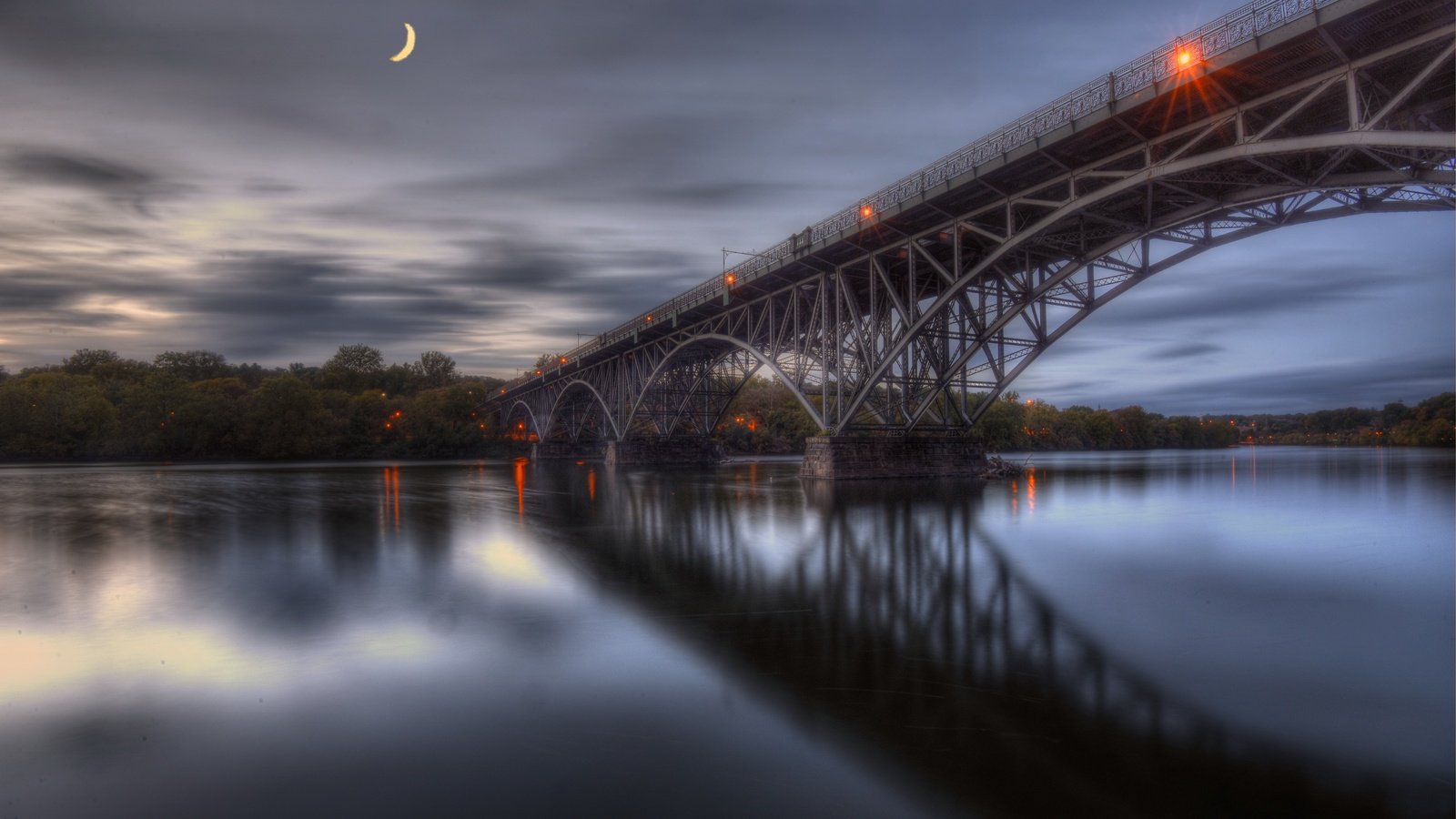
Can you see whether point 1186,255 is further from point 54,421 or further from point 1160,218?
point 54,421

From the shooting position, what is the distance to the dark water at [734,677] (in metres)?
4.86

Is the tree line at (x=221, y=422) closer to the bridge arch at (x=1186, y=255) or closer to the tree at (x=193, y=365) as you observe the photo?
the tree at (x=193, y=365)

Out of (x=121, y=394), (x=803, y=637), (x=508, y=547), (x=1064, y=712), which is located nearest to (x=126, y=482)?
(x=508, y=547)

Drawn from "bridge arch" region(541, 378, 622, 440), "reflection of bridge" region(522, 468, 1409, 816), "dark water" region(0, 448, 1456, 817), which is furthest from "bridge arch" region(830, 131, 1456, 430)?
"bridge arch" region(541, 378, 622, 440)

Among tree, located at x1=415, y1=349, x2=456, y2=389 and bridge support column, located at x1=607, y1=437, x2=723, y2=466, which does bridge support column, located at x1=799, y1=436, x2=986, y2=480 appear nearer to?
bridge support column, located at x1=607, y1=437, x2=723, y2=466

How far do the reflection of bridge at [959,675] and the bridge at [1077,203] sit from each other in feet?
41.6

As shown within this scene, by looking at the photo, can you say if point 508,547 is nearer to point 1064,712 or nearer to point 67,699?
point 67,699

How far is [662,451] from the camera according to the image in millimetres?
A: 69875

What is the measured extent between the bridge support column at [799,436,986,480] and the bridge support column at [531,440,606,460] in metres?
59.2

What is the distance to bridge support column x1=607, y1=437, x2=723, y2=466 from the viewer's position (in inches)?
2709

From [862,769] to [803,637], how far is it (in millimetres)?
3540

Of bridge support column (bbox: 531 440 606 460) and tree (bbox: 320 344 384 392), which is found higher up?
tree (bbox: 320 344 384 392)

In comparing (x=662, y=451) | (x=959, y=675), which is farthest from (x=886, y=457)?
(x=662, y=451)

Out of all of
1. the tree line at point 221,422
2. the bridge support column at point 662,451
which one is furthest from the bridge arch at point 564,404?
the tree line at point 221,422
